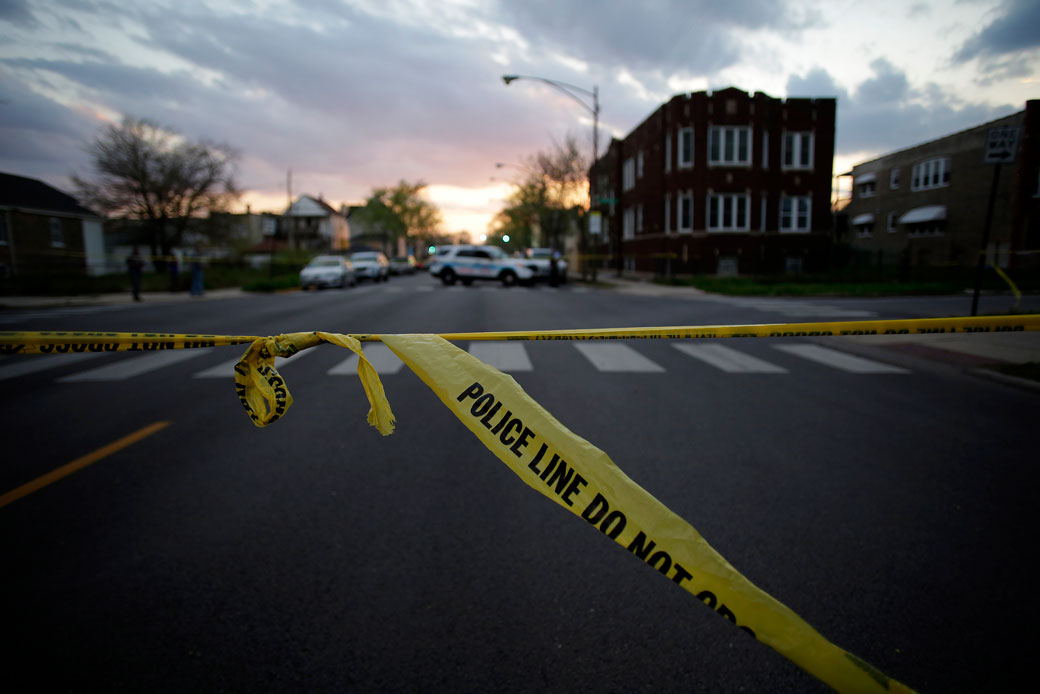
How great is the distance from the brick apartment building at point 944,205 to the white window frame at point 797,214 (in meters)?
4.61

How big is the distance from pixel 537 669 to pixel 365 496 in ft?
6.75

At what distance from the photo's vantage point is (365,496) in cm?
407

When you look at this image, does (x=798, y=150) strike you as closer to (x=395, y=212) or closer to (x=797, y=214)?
(x=797, y=214)

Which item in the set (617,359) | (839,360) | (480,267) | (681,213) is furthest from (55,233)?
(839,360)

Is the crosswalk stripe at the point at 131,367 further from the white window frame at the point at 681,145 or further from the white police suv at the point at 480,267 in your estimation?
→ the white window frame at the point at 681,145

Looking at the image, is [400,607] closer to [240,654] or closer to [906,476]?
[240,654]

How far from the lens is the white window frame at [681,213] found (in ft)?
110

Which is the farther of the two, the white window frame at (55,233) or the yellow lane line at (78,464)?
the white window frame at (55,233)

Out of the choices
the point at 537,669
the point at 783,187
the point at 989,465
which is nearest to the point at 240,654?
the point at 537,669

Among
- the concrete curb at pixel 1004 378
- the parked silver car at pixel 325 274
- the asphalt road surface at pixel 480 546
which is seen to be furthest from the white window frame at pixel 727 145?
the asphalt road surface at pixel 480 546

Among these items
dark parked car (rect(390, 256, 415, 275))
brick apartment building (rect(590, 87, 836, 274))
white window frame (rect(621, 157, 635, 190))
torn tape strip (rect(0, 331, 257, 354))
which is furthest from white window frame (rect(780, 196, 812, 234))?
torn tape strip (rect(0, 331, 257, 354))

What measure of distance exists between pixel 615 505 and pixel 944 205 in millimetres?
46056

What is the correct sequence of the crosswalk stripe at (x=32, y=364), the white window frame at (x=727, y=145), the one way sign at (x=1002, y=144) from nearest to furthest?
the crosswalk stripe at (x=32, y=364) < the one way sign at (x=1002, y=144) < the white window frame at (x=727, y=145)

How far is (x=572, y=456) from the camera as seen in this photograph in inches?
66.4
